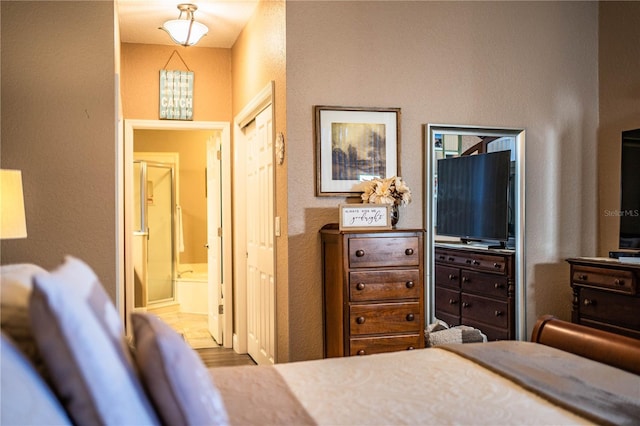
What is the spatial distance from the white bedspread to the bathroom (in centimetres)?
591

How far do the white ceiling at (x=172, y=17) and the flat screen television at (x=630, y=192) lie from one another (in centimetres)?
283

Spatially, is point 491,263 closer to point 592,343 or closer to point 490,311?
point 490,311

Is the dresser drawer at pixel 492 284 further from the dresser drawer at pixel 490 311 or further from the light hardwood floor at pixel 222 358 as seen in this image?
the light hardwood floor at pixel 222 358

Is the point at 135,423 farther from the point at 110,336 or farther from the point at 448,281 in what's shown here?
the point at 448,281

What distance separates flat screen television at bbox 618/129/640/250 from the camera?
4043mm

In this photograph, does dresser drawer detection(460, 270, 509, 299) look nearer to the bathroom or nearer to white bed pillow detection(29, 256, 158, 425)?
white bed pillow detection(29, 256, 158, 425)

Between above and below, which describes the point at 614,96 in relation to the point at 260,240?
above

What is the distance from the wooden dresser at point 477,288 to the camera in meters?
4.16

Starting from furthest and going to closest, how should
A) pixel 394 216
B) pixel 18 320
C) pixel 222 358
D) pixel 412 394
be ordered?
pixel 222 358 → pixel 394 216 → pixel 412 394 → pixel 18 320

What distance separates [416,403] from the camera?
1.65m

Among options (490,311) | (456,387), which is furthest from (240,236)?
(456,387)

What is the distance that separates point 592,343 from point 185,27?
3558 mm

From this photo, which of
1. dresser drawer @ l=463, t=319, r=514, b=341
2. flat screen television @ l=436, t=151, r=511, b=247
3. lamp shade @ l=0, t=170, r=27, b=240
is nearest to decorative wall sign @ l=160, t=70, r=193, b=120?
flat screen television @ l=436, t=151, r=511, b=247

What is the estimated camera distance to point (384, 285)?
3.52 metres
